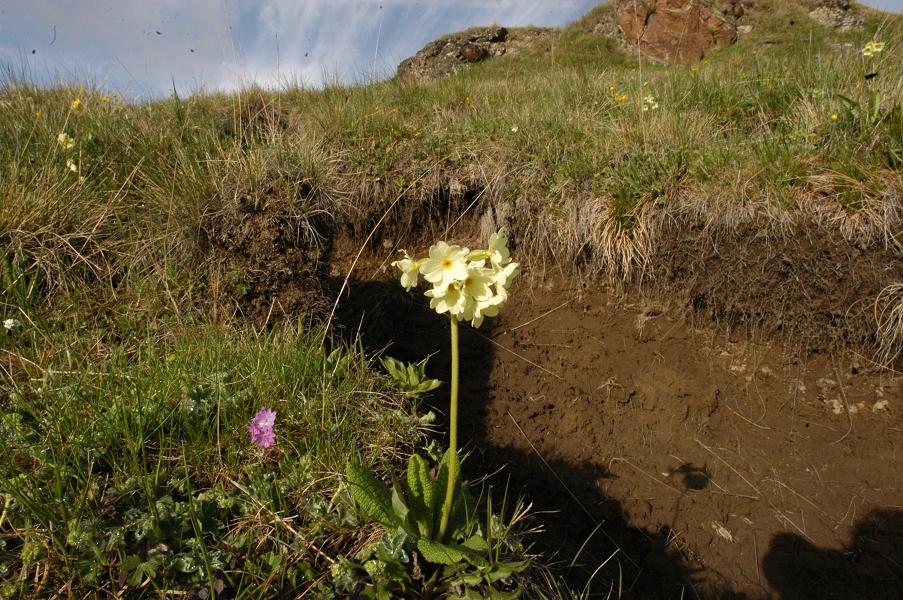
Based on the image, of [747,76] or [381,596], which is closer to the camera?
[381,596]

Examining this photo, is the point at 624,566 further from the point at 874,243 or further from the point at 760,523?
the point at 874,243

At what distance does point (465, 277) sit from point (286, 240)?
2.06 m

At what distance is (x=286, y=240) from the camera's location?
295 cm

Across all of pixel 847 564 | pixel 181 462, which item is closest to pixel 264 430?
pixel 181 462

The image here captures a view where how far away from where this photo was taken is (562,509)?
2.64 m

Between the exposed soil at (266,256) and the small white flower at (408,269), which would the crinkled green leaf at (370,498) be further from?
the exposed soil at (266,256)

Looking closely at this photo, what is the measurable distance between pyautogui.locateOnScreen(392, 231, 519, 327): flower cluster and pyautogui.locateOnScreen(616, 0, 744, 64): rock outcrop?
459 inches

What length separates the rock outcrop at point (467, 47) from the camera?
1284 centimetres

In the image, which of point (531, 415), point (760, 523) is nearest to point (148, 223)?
point (531, 415)

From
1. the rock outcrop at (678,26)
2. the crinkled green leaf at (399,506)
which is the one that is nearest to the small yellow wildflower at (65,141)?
the crinkled green leaf at (399,506)

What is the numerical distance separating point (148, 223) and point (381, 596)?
2.44 meters

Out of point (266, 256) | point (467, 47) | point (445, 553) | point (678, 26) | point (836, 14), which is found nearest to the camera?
point (445, 553)

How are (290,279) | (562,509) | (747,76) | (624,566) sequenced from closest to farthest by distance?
(624,566) → (562,509) → (290,279) → (747,76)

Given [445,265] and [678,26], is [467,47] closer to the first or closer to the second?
[678,26]
